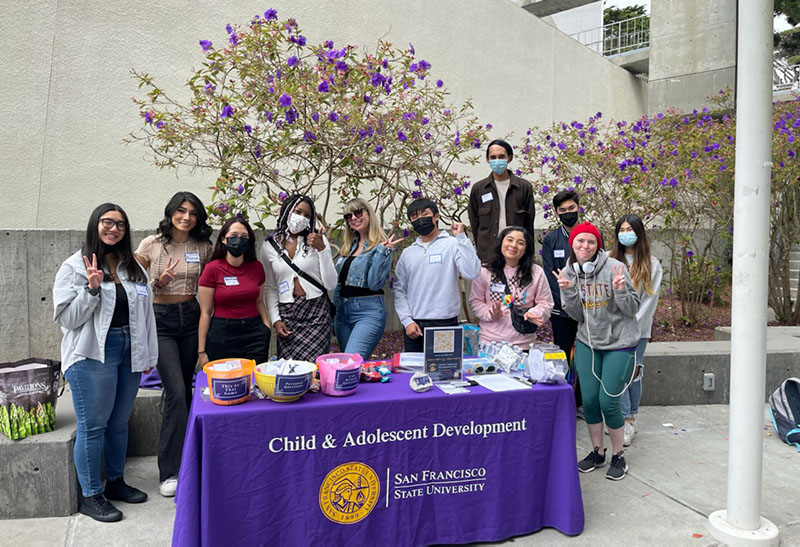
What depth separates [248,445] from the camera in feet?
8.61

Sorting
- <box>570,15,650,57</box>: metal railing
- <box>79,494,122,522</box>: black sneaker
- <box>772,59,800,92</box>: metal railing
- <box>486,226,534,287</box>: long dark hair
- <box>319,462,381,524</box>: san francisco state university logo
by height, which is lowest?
<box>79,494,122,522</box>: black sneaker

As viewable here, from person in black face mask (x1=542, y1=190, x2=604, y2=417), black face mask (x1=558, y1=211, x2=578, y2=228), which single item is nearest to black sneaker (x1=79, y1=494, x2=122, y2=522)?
person in black face mask (x1=542, y1=190, x2=604, y2=417)

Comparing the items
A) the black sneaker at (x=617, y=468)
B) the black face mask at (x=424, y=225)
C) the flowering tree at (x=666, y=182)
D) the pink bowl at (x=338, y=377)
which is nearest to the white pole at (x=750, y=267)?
the black sneaker at (x=617, y=468)

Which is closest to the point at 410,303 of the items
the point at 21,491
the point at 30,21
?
the point at 21,491

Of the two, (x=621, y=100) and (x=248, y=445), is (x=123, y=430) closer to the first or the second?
(x=248, y=445)

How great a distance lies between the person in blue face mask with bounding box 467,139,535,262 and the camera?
486 centimetres

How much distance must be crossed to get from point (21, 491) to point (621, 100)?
15449 mm

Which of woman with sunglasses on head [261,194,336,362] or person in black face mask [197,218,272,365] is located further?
woman with sunglasses on head [261,194,336,362]

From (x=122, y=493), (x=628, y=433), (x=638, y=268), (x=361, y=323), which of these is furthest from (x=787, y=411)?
(x=122, y=493)

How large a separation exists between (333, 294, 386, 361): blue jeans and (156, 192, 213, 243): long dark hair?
98cm

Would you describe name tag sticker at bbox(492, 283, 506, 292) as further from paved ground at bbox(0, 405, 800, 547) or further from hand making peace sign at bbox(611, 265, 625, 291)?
paved ground at bbox(0, 405, 800, 547)

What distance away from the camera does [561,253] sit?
4.43 metres

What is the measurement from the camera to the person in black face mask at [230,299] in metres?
3.52

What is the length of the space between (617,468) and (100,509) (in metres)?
3.05
